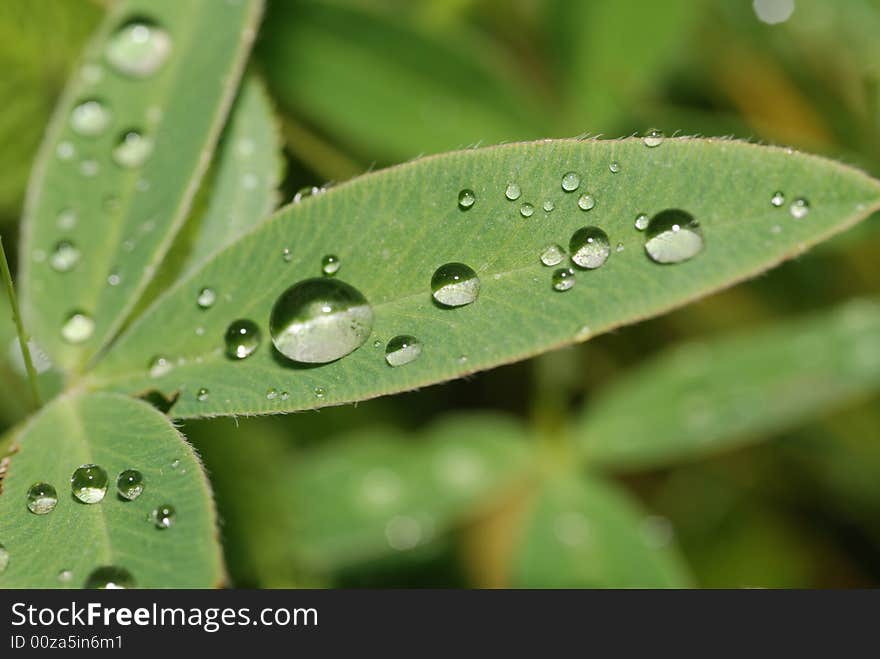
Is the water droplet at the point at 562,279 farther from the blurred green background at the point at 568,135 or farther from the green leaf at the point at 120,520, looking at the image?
the blurred green background at the point at 568,135

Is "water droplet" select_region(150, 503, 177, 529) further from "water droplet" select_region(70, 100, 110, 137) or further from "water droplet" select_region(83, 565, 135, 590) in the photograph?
"water droplet" select_region(70, 100, 110, 137)

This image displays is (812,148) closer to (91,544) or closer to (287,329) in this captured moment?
(287,329)

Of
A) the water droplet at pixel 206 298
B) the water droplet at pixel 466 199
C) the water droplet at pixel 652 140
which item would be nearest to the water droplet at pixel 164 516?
the water droplet at pixel 206 298

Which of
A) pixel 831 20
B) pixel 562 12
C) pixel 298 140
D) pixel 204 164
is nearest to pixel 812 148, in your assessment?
pixel 831 20

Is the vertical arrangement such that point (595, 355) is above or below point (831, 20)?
below

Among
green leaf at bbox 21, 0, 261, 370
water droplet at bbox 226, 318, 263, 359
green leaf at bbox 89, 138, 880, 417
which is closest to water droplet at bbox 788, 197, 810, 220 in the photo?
green leaf at bbox 89, 138, 880, 417
